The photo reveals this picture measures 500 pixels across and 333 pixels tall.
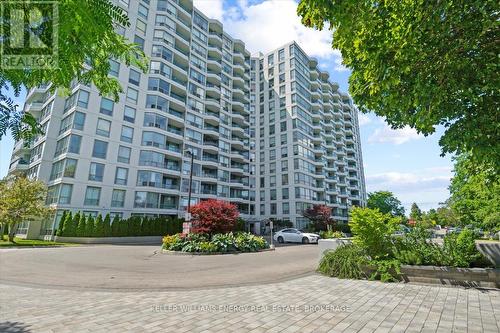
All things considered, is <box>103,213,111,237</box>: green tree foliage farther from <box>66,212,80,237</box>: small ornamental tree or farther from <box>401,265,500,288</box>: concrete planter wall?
<box>401,265,500,288</box>: concrete planter wall

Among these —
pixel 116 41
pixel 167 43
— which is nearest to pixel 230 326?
pixel 116 41

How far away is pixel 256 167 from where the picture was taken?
6028 centimetres

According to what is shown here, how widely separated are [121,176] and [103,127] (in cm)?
672

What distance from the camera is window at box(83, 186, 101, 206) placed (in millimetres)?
32656

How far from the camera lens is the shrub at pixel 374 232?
914cm

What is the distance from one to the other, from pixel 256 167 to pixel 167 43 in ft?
98.4

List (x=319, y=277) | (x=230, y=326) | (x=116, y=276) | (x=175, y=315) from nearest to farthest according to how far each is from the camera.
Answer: (x=230, y=326) < (x=175, y=315) < (x=319, y=277) < (x=116, y=276)

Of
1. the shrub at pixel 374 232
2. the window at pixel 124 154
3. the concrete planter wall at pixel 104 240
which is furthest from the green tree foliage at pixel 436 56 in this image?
the window at pixel 124 154

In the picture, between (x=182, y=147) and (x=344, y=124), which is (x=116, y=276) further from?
(x=344, y=124)

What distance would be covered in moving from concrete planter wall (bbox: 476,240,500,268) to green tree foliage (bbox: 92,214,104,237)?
32576 mm

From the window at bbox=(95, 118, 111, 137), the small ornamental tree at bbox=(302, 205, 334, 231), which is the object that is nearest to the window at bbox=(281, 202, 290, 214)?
the small ornamental tree at bbox=(302, 205, 334, 231)

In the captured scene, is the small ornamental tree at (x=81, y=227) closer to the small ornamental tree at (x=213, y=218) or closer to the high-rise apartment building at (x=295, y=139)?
the small ornamental tree at (x=213, y=218)

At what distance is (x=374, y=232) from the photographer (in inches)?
362

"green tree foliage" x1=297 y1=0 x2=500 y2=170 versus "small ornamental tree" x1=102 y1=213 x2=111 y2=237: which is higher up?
"green tree foliage" x1=297 y1=0 x2=500 y2=170
